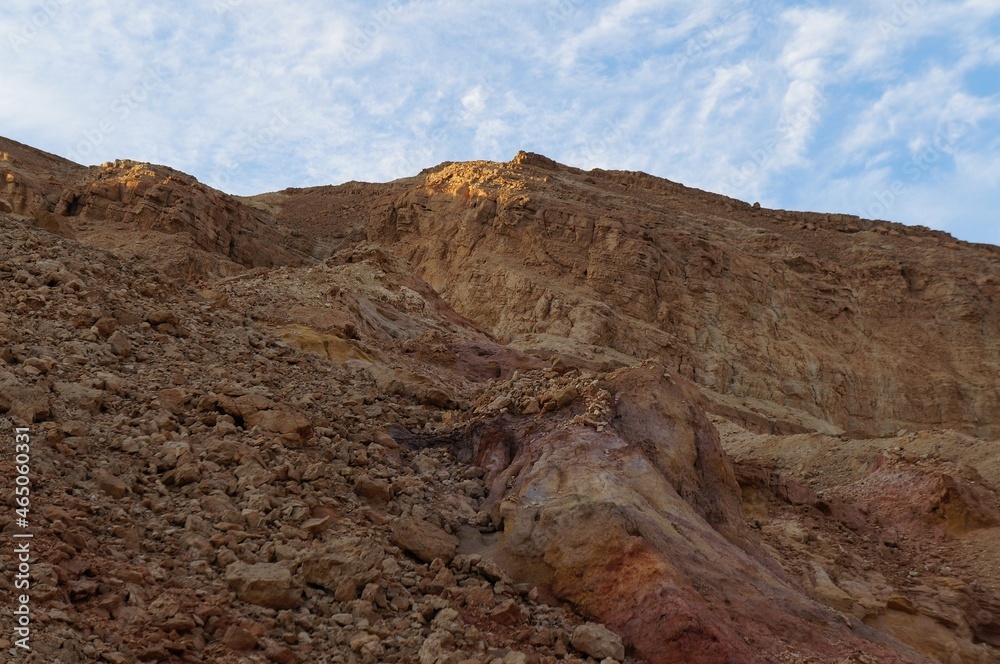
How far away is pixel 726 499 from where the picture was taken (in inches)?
325

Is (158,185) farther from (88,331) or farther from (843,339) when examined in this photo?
(843,339)

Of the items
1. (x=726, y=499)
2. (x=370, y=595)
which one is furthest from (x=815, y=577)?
(x=370, y=595)

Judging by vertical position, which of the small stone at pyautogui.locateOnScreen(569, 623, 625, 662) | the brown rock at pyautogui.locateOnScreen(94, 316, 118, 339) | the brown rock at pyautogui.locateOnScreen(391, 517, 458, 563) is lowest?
the small stone at pyautogui.locateOnScreen(569, 623, 625, 662)

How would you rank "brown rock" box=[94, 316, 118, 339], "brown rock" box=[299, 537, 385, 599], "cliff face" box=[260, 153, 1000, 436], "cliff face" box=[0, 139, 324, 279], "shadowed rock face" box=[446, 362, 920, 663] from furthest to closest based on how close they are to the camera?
1. "cliff face" box=[260, 153, 1000, 436]
2. "cliff face" box=[0, 139, 324, 279]
3. "brown rock" box=[94, 316, 118, 339]
4. "shadowed rock face" box=[446, 362, 920, 663]
5. "brown rock" box=[299, 537, 385, 599]

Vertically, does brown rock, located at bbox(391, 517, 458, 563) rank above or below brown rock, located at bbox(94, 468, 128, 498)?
below

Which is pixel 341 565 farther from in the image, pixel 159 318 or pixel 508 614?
pixel 159 318

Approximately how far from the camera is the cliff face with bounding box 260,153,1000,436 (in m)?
30.7

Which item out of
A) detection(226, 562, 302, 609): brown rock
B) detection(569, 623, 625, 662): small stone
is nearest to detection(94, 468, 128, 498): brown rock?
detection(226, 562, 302, 609): brown rock

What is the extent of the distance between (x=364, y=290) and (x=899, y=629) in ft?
30.0

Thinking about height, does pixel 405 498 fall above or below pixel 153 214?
below

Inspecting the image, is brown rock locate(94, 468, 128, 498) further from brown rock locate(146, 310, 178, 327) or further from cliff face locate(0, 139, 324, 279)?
cliff face locate(0, 139, 324, 279)

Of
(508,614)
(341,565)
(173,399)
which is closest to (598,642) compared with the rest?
(508,614)

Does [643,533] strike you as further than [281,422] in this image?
No

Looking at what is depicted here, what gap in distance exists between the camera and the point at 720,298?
33.8m
